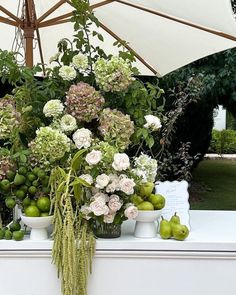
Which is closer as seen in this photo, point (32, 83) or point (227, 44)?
point (32, 83)

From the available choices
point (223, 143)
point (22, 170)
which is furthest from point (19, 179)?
point (223, 143)

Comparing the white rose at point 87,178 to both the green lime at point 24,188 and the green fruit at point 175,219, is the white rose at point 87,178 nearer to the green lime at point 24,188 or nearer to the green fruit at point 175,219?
the green lime at point 24,188

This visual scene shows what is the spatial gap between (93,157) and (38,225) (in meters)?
0.31

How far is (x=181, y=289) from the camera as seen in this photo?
5.11ft

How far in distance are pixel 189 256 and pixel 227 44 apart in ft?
5.45

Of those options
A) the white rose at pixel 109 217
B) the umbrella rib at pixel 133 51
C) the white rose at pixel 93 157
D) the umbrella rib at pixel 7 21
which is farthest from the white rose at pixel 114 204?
the umbrella rib at pixel 7 21

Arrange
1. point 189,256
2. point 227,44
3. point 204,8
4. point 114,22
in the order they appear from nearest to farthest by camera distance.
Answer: point 189,256 < point 204,8 < point 227,44 < point 114,22

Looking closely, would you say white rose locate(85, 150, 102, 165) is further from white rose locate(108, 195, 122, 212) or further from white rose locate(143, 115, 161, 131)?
white rose locate(143, 115, 161, 131)

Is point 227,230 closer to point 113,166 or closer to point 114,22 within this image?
point 113,166

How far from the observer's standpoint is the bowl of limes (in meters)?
1.56

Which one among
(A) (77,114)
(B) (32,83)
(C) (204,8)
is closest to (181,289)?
(A) (77,114)

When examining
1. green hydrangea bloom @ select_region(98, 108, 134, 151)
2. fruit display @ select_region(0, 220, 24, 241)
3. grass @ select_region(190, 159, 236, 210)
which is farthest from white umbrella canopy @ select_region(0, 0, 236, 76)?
grass @ select_region(190, 159, 236, 210)

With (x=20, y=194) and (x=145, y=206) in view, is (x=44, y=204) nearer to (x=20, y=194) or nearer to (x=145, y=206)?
(x=20, y=194)

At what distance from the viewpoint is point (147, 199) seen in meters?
1.69
